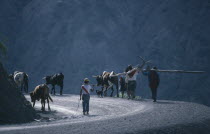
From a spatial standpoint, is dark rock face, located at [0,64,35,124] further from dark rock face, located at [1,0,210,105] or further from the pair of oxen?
dark rock face, located at [1,0,210,105]

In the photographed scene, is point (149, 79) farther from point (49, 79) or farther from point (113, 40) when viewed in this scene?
point (113, 40)

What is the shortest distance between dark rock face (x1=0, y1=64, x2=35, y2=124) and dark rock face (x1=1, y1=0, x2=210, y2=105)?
4039 cm

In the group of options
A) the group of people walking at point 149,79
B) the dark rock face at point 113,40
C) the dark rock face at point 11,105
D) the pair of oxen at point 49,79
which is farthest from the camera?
the dark rock face at point 113,40

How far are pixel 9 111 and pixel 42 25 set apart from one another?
5578 centimetres

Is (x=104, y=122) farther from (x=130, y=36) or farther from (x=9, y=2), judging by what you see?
(x=9, y=2)

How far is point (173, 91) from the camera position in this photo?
5459 centimetres

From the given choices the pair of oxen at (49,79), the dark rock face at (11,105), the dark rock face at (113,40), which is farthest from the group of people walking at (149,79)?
the dark rock face at (113,40)

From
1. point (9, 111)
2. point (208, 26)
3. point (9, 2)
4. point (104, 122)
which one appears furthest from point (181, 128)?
point (9, 2)

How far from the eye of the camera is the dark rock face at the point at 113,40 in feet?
189

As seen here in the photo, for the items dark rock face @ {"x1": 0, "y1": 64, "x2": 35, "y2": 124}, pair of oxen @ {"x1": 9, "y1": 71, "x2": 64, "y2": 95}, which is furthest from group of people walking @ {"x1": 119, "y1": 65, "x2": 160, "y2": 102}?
pair of oxen @ {"x1": 9, "y1": 71, "x2": 64, "y2": 95}

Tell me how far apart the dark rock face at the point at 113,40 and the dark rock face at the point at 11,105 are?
40.4 m

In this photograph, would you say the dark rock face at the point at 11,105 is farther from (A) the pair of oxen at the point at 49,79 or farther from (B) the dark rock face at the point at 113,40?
(B) the dark rock face at the point at 113,40

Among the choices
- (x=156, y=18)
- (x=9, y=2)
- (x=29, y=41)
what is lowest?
(x=29, y=41)

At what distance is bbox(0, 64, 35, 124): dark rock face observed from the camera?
42.0 feet
